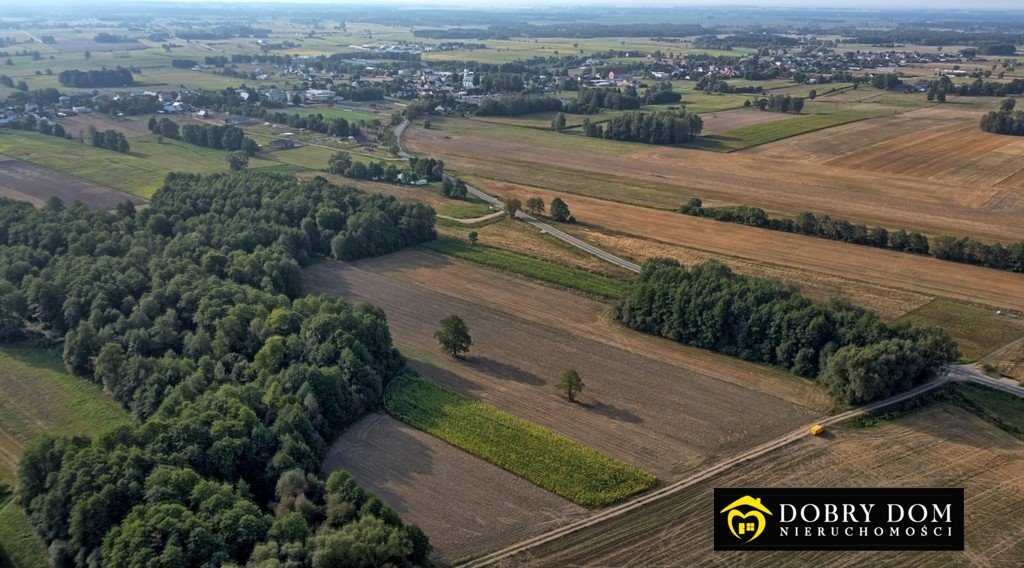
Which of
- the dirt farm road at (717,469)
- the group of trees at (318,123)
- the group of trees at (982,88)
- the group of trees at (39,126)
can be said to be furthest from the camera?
the group of trees at (982,88)

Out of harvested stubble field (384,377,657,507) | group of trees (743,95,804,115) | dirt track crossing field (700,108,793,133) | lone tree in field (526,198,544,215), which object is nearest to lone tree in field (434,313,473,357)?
harvested stubble field (384,377,657,507)

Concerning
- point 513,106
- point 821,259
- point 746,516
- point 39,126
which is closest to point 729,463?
point 746,516

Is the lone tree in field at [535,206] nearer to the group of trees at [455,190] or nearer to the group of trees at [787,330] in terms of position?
the group of trees at [455,190]

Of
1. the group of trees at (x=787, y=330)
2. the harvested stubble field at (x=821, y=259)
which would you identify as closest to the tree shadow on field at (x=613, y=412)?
the group of trees at (x=787, y=330)

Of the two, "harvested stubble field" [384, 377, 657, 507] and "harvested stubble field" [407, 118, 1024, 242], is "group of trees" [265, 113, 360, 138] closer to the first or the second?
"harvested stubble field" [407, 118, 1024, 242]

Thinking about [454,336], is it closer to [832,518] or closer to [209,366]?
[209,366]
